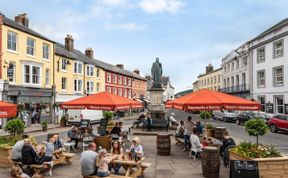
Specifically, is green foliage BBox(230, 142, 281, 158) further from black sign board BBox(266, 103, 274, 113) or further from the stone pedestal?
black sign board BBox(266, 103, 274, 113)

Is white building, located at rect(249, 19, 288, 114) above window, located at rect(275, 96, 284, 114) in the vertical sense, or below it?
above

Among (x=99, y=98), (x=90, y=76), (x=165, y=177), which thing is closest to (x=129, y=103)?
(x=99, y=98)

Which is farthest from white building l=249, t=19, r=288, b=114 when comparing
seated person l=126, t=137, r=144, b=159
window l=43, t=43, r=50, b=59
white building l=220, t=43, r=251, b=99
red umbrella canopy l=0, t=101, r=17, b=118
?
red umbrella canopy l=0, t=101, r=17, b=118

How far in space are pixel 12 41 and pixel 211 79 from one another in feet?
172

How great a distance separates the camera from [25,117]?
28.7 meters

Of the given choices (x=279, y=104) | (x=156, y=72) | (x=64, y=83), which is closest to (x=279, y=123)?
(x=279, y=104)

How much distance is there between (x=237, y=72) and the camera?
157ft

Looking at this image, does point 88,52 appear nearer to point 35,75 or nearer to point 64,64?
point 64,64

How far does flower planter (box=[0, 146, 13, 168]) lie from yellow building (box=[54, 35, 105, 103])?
26.1 m

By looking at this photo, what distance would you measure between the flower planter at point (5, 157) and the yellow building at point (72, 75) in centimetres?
2613

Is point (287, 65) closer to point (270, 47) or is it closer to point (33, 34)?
point (270, 47)

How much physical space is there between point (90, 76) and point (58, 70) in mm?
9719

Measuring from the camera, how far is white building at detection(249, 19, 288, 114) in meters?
31.9

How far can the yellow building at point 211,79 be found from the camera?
65100mm
